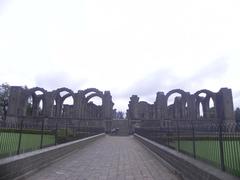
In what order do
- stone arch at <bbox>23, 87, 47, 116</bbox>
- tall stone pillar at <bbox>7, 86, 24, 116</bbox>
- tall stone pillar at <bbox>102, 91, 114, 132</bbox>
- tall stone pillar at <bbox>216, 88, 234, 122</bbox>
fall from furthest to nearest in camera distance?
1. stone arch at <bbox>23, 87, 47, 116</bbox>
2. tall stone pillar at <bbox>7, 86, 24, 116</bbox>
3. tall stone pillar at <bbox>102, 91, 114, 132</bbox>
4. tall stone pillar at <bbox>216, 88, 234, 122</bbox>

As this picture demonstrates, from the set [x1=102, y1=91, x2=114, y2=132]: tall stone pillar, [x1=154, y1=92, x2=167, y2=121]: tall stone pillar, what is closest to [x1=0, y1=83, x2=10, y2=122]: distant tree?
[x1=102, y1=91, x2=114, y2=132]: tall stone pillar

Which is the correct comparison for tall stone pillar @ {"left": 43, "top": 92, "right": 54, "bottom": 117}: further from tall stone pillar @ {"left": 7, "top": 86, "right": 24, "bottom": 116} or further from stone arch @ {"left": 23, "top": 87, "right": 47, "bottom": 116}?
tall stone pillar @ {"left": 7, "top": 86, "right": 24, "bottom": 116}

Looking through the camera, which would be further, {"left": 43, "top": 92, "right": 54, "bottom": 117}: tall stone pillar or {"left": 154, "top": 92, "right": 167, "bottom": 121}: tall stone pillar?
{"left": 43, "top": 92, "right": 54, "bottom": 117}: tall stone pillar

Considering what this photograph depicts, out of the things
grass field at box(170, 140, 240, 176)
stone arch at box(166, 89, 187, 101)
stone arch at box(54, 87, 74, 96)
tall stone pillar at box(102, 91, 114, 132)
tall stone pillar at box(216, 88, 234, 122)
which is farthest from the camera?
stone arch at box(54, 87, 74, 96)

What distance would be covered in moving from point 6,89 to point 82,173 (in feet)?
197

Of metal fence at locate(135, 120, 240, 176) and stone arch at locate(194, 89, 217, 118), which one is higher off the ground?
stone arch at locate(194, 89, 217, 118)

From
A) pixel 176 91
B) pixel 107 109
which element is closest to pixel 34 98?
pixel 107 109

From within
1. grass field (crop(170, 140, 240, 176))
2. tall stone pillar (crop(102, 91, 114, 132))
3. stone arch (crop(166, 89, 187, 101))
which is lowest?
grass field (crop(170, 140, 240, 176))

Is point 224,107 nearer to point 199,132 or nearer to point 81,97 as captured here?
point 81,97

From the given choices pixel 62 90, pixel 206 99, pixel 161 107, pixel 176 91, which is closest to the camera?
pixel 161 107

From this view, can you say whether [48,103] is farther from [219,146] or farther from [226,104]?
[219,146]

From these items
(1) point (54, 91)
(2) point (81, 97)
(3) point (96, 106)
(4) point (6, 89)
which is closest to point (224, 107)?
(2) point (81, 97)

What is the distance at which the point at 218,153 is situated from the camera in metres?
5.22

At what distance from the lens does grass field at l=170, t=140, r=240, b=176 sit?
4391 mm
